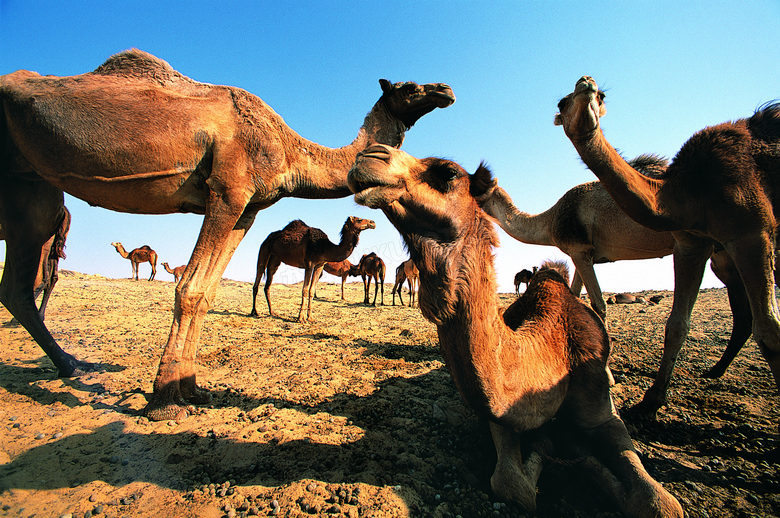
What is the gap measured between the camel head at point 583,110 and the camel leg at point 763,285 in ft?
5.85

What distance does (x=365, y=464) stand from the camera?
233 centimetres

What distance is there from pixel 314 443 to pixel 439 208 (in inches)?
80.1

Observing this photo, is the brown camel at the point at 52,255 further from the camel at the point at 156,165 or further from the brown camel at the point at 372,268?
the brown camel at the point at 372,268

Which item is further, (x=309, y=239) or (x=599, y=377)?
(x=309, y=239)

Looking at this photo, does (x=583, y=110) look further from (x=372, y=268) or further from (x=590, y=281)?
(x=372, y=268)

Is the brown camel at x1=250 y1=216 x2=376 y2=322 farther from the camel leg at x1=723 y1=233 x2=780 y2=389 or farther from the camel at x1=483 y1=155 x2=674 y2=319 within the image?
the camel leg at x1=723 y1=233 x2=780 y2=389

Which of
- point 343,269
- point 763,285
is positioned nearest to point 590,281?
point 763,285

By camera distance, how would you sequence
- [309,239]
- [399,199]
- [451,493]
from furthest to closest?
→ 1. [309,239]
2. [451,493]
3. [399,199]

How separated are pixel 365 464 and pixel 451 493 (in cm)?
60

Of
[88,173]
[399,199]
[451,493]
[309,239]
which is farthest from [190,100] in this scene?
[309,239]

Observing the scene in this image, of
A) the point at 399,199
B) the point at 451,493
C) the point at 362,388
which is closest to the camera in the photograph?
the point at 399,199

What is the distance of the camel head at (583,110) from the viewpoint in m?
2.28

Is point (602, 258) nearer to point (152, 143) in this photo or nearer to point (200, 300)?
point (200, 300)

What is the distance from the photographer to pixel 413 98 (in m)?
4.41
